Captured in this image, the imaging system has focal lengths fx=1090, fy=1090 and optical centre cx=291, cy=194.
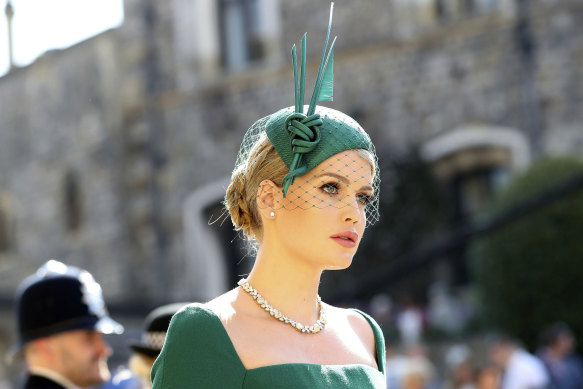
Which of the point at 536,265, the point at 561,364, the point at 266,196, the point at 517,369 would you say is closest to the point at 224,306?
the point at 266,196

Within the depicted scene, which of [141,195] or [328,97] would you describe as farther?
[141,195]

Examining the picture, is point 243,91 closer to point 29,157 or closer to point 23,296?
point 29,157

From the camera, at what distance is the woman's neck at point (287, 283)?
2482 mm

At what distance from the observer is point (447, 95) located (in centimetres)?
1376

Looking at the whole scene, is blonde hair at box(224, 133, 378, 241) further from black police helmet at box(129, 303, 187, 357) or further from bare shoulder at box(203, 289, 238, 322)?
black police helmet at box(129, 303, 187, 357)

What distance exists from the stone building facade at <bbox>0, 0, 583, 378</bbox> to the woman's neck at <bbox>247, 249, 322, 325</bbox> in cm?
1050

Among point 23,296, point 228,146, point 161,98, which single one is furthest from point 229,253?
point 23,296

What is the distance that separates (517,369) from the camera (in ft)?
28.5

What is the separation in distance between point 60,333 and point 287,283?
167cm

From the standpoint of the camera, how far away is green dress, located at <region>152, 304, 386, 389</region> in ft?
7.39

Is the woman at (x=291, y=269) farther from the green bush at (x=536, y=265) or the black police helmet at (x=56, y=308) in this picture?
the green bush at (x=536, y=265)

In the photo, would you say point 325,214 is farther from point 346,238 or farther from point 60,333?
point 60,333

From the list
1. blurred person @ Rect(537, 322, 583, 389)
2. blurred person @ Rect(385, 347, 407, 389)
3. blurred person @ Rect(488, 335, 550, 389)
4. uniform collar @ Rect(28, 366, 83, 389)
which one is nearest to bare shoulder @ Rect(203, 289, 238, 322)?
uniform collar @ Rect(28, 366, 83, 389)

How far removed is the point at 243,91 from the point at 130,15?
8.01 feet
